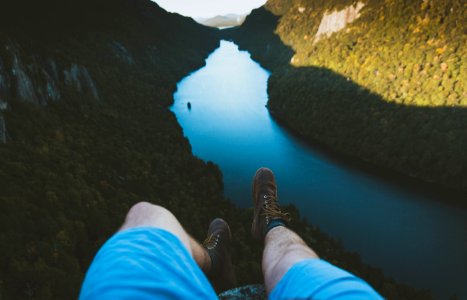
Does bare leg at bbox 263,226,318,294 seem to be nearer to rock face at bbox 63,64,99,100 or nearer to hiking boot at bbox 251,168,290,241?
hiking boot at bbox 251,168,290,241

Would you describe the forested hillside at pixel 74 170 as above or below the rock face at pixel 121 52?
below

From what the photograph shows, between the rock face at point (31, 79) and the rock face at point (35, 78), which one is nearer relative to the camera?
the rock face at point (31, 79)

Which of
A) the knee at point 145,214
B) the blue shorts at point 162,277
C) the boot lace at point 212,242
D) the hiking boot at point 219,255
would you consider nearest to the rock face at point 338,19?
the hiking boot at point 219,255

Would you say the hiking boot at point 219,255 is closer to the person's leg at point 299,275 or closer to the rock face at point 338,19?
the person's leg at point 299,275

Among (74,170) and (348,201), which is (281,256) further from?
(348,201)

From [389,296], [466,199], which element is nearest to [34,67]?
[389,296]

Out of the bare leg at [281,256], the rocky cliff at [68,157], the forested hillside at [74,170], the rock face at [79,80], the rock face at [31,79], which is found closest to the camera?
the bare leg at [281,256]

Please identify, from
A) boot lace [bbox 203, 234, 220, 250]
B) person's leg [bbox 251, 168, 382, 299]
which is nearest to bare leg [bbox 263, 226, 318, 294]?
person's leg [bbox 251, 168, 382, 299]
